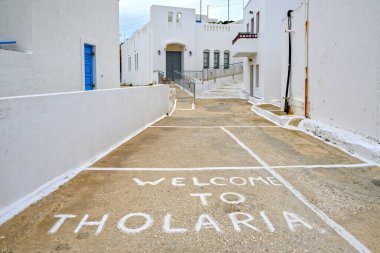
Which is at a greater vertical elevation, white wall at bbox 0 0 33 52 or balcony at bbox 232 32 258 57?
balcony at bbox 232 32 258 57

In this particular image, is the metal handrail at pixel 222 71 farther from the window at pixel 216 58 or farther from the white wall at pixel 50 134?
the white wall at pixel 50 134

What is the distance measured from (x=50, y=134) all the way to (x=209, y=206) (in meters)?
2.68

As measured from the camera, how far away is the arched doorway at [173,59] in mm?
33938

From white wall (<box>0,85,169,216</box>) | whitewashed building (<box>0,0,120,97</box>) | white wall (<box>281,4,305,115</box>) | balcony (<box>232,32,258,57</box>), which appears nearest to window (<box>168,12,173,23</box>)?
balcony (<box>232,32,258,57</box>)

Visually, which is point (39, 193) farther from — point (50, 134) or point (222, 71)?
point (222, 71)

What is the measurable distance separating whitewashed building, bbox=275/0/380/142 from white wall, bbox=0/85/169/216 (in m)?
6.01

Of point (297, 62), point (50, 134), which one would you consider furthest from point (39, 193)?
point (297, 62)

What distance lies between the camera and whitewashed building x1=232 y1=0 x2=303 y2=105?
1997 centimetres

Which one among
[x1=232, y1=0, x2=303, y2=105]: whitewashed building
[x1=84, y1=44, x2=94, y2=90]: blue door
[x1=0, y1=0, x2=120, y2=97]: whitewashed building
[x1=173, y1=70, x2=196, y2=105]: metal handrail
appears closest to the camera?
[x1=0, y1=0, x2=120, y2=97]: whitewashed building

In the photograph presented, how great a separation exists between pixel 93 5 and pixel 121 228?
10.1 metres

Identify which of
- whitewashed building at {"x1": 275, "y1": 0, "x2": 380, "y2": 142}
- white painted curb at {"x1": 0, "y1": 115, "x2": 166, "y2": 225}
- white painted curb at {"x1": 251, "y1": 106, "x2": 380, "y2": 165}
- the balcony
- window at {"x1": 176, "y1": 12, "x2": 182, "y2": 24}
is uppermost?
window at {"x1": 176, "y1": 12, "x2": 182, "y2": 24}

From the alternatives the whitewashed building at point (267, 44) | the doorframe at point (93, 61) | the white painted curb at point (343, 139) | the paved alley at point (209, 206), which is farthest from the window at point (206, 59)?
the paved alley at point (209, 206)

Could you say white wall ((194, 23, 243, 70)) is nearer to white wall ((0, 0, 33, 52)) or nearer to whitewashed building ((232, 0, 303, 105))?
whitewashed building ((232, 0, 303, 105))

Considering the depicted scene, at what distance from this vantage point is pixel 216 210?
461cm
